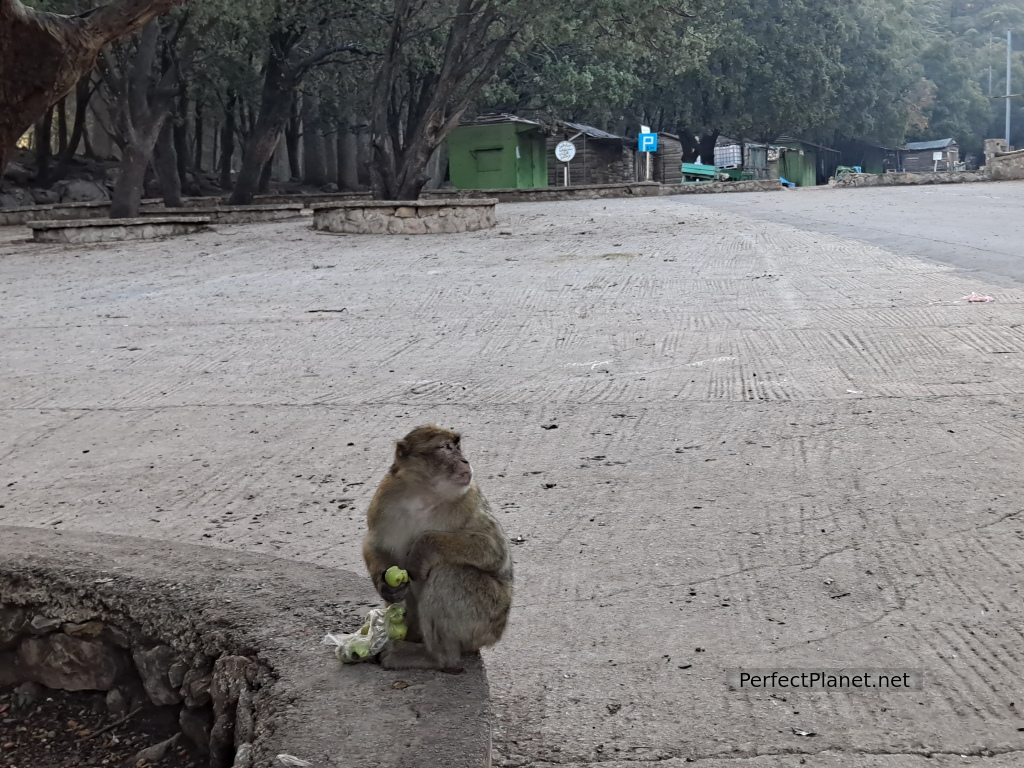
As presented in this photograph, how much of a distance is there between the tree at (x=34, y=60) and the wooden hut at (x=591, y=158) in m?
39.2

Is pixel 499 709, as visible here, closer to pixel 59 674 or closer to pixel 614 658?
pixel 614 658

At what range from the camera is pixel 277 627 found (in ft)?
10.1

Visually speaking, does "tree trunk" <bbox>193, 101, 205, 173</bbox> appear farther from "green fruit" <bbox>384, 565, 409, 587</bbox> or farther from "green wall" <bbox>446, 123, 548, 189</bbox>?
"green fruit" <bbox>384, 565, 409, 587</bbox>

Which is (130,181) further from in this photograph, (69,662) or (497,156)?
(69,662)

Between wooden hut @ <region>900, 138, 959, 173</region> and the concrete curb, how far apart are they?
68003 mm

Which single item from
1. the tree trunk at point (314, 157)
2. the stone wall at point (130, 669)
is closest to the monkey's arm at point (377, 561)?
the stone wall at point (130, 669)

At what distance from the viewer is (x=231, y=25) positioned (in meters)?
23.4

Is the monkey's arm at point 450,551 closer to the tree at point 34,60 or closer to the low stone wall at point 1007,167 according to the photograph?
the tree at point 34,60

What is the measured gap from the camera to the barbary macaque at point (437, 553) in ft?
9.23

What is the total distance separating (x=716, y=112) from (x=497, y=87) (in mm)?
19257

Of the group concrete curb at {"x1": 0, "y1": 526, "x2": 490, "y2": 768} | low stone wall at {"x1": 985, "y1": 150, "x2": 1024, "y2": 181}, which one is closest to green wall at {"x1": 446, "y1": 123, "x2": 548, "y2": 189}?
low stone wall at {"x1": 985, "y1": 150, "x2": 1024, "y2": 181}

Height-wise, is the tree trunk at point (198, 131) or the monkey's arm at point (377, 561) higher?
the tree trunk at point (198, 131)

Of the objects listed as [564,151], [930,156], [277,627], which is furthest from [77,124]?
[930,156]

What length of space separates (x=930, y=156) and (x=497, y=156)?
39.5 meters
